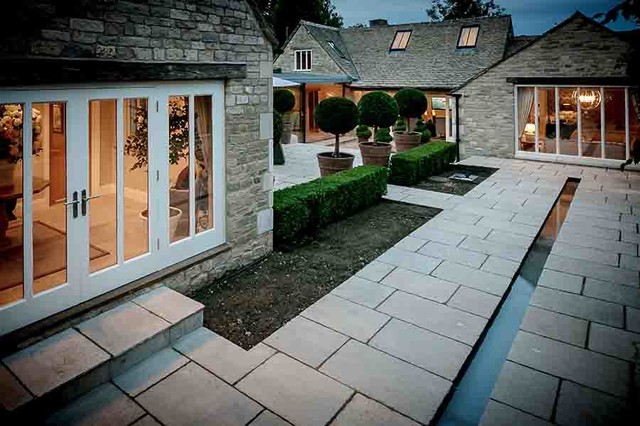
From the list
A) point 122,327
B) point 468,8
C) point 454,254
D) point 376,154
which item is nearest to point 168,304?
point 122,327

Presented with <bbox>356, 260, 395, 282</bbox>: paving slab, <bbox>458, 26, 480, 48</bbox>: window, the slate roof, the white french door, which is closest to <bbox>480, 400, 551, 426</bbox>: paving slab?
<bbox>356, 260, 395, 282</bbox>: paving slab

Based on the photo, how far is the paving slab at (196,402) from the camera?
10.7ft

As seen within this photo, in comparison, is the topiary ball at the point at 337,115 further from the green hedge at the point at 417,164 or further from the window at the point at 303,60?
the window at the point at 303,60

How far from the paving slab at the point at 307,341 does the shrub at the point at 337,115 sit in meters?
7.60

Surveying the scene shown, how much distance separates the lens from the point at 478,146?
16.6 metres

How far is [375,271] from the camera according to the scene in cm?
606

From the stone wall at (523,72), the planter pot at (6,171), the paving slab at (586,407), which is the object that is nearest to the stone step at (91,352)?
the planter pot at (6,171)

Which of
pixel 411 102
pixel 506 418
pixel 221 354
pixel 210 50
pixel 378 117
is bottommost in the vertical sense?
pixel 506 418

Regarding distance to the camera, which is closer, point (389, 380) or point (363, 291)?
point (389, 380)

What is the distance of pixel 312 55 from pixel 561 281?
2017cm

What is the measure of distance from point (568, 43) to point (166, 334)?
50.2 feet

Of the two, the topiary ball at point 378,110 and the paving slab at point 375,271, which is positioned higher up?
the topiary ball at point 378,110

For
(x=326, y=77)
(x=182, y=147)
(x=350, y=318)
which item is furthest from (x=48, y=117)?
(x=326, y=77)

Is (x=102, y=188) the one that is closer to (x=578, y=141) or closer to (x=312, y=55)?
(x=578, y=141)
